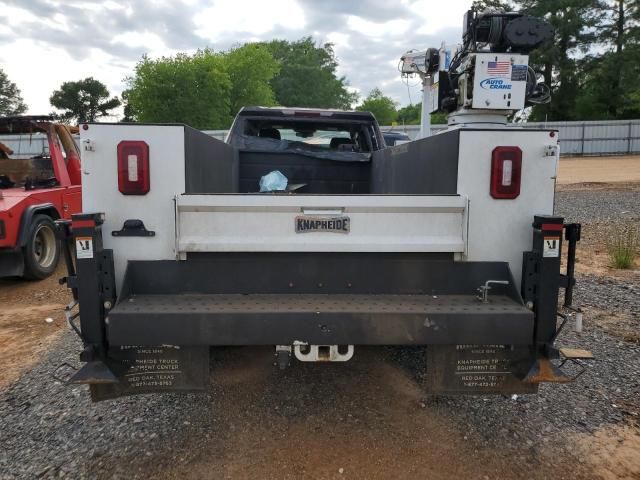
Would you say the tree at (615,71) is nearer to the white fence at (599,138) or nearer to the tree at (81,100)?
the white fence at (599,138)

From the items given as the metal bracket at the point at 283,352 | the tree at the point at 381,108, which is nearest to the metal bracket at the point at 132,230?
the metal bracket at the point at 283,352

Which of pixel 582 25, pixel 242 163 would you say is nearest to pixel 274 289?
pixel 242 163

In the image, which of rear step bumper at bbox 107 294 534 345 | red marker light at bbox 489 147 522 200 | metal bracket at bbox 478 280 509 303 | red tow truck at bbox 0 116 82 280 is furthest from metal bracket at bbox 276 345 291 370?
red tow truck at bbox 0 116 82 280

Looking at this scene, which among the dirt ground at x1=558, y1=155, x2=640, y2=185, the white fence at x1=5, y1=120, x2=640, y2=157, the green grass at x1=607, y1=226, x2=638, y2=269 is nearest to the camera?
the green grass at x1=607, y1=226, x2=638, y2=269

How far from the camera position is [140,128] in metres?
2.83

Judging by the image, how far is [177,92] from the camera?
33.2 metres

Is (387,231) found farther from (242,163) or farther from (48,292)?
(48,292)

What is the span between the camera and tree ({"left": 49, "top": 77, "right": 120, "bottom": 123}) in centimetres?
5178

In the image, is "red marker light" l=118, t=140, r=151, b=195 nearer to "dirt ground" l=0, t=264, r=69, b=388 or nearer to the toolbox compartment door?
the toolbox compartment door

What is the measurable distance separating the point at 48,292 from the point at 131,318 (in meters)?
4.87

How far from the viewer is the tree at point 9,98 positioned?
5438 centimetres

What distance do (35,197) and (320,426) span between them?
5.56 metres

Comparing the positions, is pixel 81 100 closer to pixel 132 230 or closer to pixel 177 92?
pixel 177 92

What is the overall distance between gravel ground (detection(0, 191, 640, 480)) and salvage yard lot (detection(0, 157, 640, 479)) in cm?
1
